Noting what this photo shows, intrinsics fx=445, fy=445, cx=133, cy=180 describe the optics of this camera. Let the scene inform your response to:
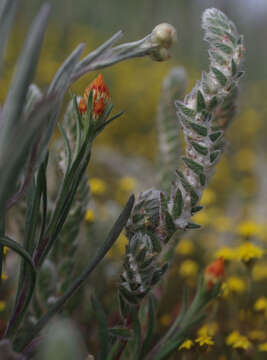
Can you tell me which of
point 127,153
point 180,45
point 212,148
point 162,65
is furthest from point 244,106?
point 212,148

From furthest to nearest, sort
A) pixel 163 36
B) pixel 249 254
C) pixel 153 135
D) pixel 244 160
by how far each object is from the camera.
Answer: pixel 153 135 < pixel 244 160 < pixel 249 254 < pixel 163 36

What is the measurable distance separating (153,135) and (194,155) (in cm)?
341

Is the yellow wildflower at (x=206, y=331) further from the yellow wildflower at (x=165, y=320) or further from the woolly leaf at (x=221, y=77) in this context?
the woolly leaf at (x=221, y=77)

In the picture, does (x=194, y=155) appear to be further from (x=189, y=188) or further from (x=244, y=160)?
(x=244, y=160)

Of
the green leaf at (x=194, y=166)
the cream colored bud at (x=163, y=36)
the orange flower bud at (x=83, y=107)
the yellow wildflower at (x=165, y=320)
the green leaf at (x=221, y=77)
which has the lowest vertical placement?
the yellow wildflower at (x=165, y=320)

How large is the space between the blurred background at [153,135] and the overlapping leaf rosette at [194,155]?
0.09 m

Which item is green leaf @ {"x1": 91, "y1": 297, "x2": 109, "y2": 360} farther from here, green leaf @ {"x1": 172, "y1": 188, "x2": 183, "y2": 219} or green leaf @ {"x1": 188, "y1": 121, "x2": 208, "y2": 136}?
green leaf @ {"x1": 188, "y1": 121, "x2": 208, "y2": 136}

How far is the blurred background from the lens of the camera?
169 centimetres

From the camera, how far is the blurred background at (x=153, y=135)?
1.69 metres

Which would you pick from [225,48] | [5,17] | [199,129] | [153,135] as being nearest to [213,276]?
[199,129]

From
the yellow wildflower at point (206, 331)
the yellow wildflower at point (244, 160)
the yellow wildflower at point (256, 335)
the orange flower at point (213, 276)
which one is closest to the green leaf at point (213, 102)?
the orange flower at point (213, 276)

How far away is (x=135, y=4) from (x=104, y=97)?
296 inches

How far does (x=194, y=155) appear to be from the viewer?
662 mm

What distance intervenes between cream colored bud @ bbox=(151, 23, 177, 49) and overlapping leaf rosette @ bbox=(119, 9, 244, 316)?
86 mm
